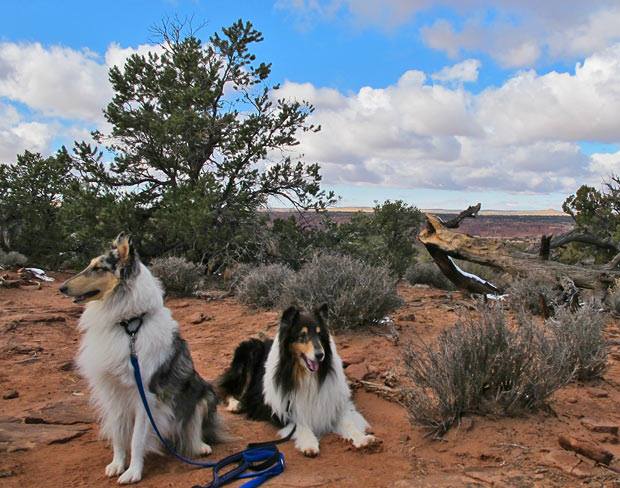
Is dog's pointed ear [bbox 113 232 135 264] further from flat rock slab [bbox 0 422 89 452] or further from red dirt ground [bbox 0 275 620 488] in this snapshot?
flat rock slab [bbox 0 422 89 452]

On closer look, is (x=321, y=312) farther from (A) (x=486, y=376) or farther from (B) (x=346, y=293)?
(B) (x=346, y=293)

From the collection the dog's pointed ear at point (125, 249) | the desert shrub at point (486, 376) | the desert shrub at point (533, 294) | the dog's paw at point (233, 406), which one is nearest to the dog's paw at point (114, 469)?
the dog's pointed ear at point (125, 249)

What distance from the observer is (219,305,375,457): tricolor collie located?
16.0 ft

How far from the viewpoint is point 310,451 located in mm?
4613

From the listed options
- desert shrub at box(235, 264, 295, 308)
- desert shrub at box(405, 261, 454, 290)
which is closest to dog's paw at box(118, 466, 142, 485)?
desert shrub at box(235, 264, 295, 308)

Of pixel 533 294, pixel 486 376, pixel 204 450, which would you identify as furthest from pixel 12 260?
pixel 486 376

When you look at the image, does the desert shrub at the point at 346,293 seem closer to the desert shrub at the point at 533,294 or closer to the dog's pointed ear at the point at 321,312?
the desert shrub at the point at 533,294

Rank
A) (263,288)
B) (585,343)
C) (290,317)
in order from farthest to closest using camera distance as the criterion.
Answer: (263,288)
(585,343)
(290,317)

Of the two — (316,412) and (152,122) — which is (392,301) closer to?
(316,412)

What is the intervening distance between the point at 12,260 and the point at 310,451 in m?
15.6

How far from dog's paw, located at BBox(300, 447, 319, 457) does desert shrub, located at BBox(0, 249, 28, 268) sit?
15.2m

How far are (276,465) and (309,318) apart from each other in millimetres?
1510

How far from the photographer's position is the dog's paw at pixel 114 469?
412 centimetres

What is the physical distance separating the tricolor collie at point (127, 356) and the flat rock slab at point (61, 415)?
108 cm
